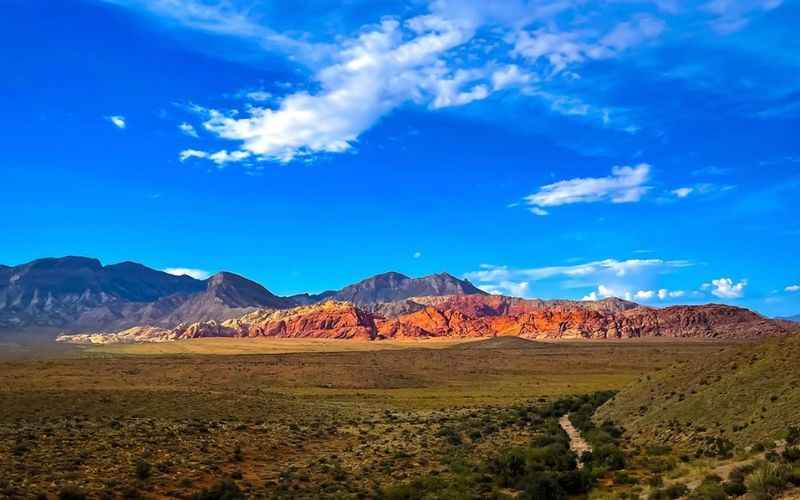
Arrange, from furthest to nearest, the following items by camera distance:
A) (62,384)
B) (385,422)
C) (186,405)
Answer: (62,384), (186,405), (385,422)

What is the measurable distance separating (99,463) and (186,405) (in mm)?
21459

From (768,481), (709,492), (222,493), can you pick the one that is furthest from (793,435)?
(222,493)

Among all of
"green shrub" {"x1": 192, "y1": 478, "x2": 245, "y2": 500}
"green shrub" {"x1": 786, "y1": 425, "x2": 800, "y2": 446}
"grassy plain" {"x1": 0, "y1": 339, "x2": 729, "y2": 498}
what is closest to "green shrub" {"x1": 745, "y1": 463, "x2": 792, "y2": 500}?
"green shrub" {"x1": 786, "y1": 425, "x2": 800, "y2": 446}

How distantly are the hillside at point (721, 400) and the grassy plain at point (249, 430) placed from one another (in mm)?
6830

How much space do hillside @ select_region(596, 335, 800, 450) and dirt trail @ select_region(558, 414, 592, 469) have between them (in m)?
2.49

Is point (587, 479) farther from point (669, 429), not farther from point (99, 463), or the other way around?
point (99, 463)

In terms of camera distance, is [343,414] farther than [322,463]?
Yes

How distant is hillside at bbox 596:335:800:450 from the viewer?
1164 inches

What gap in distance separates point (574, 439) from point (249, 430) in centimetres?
1967

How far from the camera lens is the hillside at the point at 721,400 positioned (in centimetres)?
2956

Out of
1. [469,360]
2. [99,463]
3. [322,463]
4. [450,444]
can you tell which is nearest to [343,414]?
[450,444]

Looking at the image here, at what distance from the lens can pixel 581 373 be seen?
317 feet

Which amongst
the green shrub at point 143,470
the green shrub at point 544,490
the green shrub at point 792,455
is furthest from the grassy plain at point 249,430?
the green shrub at point 792,455

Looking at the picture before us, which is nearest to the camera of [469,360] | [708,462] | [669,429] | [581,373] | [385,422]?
[708,462]
